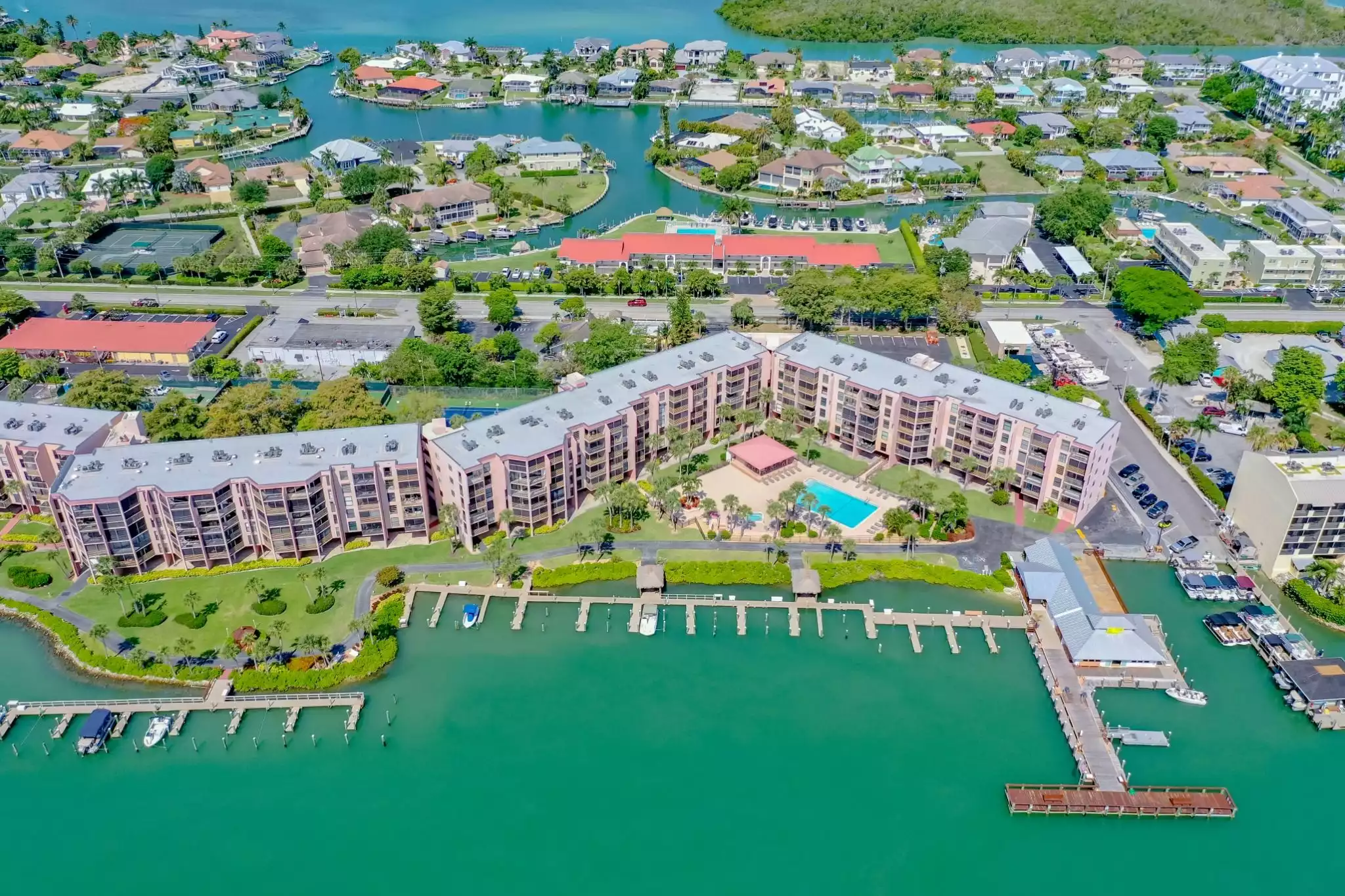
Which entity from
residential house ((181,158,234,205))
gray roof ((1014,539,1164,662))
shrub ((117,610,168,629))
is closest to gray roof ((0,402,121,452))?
shrub ((117,610,168,629))

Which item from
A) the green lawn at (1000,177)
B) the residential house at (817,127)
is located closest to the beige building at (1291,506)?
the green lawn at (1000,177)

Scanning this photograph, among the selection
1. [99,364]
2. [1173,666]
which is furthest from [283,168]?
[1173,666]

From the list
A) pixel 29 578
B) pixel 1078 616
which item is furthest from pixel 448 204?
pixel 1078 616

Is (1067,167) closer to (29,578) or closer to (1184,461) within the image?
(1184,461)

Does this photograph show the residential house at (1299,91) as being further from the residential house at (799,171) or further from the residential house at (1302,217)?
the residential house at (799,171)

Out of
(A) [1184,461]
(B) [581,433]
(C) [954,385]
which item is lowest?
(A) [1184,461]
